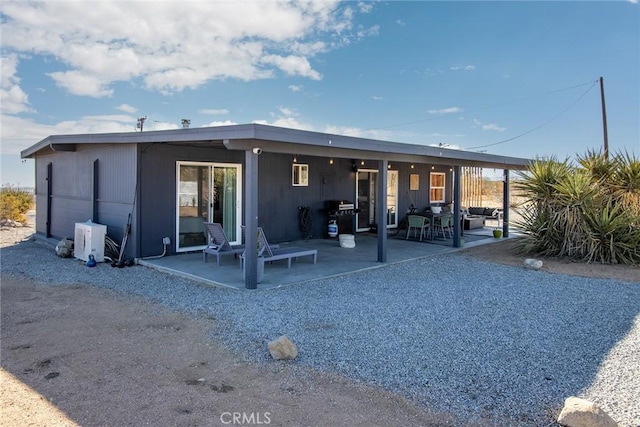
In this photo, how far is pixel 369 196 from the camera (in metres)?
13.0

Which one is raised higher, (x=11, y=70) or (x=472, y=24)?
(x=472, y=24)

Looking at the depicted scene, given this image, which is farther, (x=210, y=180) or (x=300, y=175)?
(x=300, y=175)

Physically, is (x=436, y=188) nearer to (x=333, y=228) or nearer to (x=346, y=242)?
(x=333, y=228)

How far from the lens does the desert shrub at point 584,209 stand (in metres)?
8.70

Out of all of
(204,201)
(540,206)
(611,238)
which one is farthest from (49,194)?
(611,238)

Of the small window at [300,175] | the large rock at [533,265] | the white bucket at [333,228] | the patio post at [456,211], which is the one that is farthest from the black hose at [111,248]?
the large rock at [533,265]

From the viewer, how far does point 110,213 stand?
8742 millimetres

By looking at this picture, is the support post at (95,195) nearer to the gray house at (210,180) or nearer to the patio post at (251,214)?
the gray house at (210,180)

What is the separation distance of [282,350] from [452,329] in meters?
1.90

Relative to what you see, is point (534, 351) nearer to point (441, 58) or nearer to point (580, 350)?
point (580, 350)

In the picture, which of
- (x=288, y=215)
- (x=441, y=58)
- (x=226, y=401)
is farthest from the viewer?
(x=441, y=58)

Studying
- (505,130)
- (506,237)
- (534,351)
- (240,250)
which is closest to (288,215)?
(240,250)

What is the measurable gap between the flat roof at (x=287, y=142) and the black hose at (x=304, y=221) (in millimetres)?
3190

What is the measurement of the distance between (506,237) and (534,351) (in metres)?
9.45
